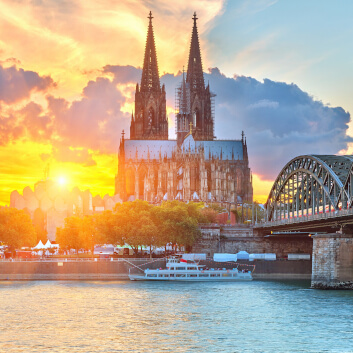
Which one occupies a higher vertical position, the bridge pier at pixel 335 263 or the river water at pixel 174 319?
the bridge pier at pixel 335 263

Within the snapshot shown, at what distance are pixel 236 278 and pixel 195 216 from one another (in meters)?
31.6

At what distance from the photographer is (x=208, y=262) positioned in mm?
108125

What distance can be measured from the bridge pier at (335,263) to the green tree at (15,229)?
54.0m

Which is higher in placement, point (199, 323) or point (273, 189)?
point (273, 189)

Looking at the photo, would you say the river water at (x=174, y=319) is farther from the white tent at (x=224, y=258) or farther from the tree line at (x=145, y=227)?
the tree line at (x=145, y=227)

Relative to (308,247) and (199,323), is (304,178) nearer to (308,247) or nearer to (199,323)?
(308,247)

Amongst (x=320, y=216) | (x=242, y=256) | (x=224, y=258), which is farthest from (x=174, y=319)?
(x=242, y=256)

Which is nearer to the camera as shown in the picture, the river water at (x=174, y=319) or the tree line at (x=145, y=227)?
the river water at (x=174, y=319)

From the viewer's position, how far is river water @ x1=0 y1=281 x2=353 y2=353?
4788 centimetres

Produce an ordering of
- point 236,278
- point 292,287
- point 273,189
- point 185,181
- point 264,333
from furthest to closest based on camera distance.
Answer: point 185,181 → point 273,189 → point 236,278 → point 292,287 → point 264,333

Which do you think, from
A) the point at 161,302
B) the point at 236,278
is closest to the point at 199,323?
the point at 161,302

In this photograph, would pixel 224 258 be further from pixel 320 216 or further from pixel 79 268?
pixel 320 216

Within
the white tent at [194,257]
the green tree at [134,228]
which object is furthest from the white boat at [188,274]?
the green tree at [134,228]

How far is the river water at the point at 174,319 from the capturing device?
47.9 metres
